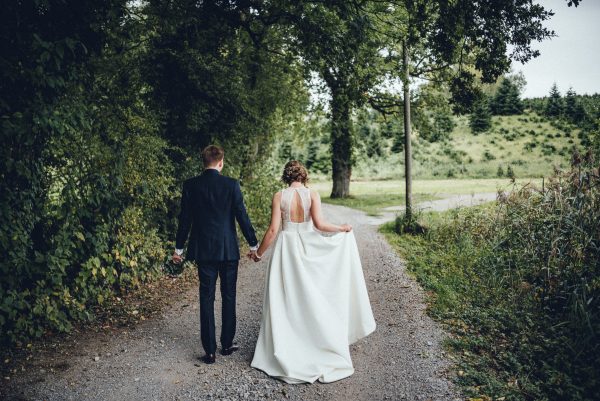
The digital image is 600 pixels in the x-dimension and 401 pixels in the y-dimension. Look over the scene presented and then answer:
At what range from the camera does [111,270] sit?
6.09m

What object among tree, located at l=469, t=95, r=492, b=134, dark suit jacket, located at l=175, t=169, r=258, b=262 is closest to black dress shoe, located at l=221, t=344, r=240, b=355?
dark suit jacket, located at l=175, t=169, r=258, b=262

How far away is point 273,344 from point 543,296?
4324 millimetres

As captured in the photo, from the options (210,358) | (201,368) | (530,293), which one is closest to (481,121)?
(530,293)

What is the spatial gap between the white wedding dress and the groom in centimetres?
49

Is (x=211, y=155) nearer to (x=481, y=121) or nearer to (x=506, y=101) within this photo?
(x=481, y=121)

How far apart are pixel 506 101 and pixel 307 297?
185 ft

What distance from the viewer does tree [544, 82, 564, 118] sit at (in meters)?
49.0

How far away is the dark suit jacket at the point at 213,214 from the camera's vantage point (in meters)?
4.77

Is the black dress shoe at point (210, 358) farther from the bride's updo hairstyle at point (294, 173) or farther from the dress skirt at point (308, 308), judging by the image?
the bride's updo hairstyle at point (294, 173)

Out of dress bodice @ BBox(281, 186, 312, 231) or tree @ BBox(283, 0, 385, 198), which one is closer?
dress bodice @ BBox(281, 186, 312, 231)

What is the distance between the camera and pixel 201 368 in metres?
4.75

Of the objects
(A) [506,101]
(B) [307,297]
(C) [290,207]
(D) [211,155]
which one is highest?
(A) [506,101]

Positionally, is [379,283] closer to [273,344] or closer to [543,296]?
[543,296]

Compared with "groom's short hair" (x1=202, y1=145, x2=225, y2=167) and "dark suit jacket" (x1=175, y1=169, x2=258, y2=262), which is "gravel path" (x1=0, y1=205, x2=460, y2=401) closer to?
"dark suit jacket" (x1=175, y1=169, x2=258, y2=262)
